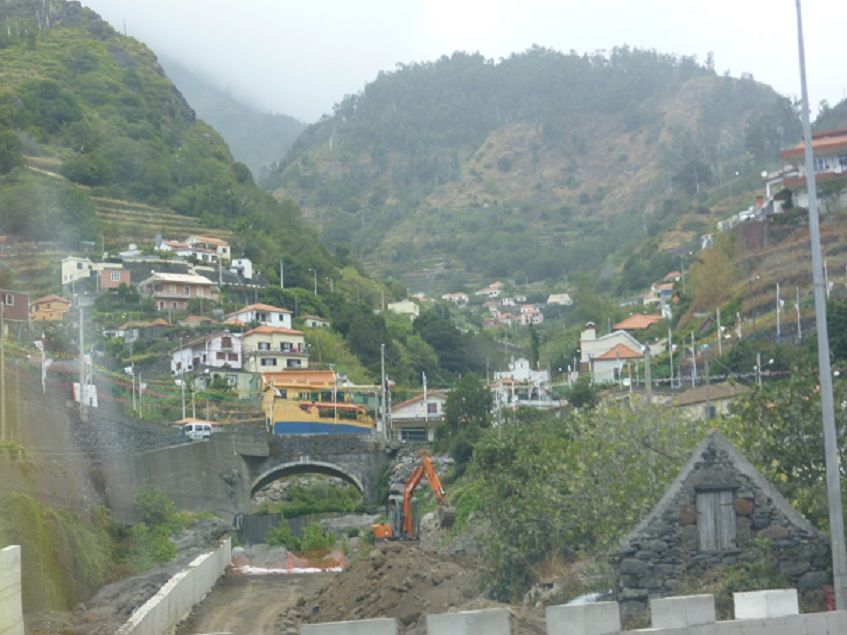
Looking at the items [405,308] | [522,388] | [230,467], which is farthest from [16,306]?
[405,308]

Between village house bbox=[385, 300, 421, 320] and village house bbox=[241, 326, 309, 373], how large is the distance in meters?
26.5

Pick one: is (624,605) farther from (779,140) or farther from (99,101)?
(779,140)

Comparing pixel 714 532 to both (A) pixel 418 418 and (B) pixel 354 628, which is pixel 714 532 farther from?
(A) pixel 418 418

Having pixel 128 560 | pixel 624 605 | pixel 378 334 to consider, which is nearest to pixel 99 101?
pixel 378 334

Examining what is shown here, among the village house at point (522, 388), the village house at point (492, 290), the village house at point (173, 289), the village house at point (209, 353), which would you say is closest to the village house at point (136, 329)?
the village house at point (209, 353)

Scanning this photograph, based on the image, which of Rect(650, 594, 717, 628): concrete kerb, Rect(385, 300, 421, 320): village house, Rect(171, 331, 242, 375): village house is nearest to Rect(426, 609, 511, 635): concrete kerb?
Rect(650, 594, 717, 628): concrete kerb

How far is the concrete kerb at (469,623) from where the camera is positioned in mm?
11023

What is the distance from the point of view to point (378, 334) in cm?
8775

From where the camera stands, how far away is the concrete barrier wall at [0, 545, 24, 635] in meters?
13.0

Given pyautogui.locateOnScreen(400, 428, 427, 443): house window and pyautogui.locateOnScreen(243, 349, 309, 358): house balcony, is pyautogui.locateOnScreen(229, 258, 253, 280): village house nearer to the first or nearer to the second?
pyautogui.locateOnScreen(243, 349, 309, 358): house balcony

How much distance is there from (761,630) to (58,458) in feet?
63.3

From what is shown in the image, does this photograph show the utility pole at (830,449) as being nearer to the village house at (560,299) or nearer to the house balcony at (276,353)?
the house balcony at (276,353)

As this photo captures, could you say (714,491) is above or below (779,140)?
below

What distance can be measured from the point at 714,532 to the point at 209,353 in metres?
58.9
